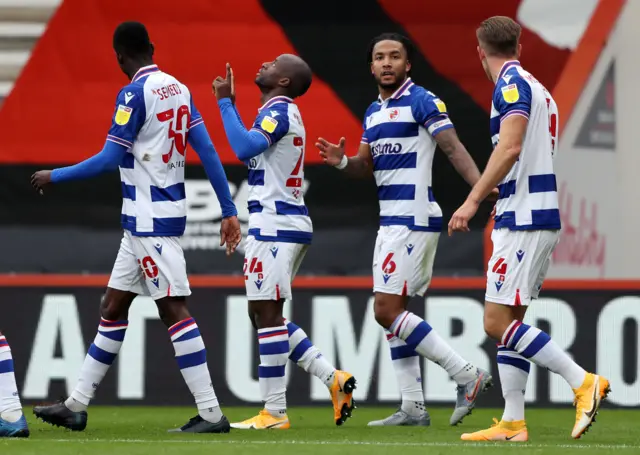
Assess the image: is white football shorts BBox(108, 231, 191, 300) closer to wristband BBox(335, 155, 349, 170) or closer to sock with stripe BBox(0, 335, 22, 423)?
sock with stripe BBox(0, 335, 22, 423)

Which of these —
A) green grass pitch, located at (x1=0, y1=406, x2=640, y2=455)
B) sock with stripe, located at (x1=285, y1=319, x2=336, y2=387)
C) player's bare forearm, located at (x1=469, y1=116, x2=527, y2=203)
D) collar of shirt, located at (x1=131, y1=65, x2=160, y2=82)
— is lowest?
green grass pitch, located at (x1=0, y1=406, x2=640, y2=455)

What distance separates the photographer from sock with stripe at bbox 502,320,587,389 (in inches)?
246

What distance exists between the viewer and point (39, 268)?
33.7 ft

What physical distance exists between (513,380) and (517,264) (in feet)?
1.83

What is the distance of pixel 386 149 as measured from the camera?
739 cm

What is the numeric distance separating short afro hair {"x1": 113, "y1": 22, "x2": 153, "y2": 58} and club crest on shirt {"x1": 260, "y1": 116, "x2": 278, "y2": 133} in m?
0.71

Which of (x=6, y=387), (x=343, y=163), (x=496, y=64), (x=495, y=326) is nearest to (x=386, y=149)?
(x=343, y=163)

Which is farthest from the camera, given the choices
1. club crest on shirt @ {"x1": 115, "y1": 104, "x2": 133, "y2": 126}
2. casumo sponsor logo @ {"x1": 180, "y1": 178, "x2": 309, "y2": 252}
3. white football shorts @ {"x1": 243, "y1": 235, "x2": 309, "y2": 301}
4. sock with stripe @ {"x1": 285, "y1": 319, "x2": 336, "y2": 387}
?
casumo sponsor logo @ {"x1": 180, "y1": 178, "x2": 309, "y2": 252}

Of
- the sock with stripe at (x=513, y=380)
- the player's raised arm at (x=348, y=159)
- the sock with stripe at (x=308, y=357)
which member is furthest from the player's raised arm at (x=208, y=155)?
the sock with stripe at (x=513, y=380)

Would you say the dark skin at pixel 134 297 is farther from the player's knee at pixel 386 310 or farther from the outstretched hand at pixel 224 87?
the player's knee at pixel 386 310

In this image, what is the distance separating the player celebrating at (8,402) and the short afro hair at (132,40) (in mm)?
1493

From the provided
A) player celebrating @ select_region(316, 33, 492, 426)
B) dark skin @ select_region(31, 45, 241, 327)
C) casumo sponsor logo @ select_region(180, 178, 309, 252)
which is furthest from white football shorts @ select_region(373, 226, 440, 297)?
casumo sponsor logo @ select_region(180, 178, 309, 252)

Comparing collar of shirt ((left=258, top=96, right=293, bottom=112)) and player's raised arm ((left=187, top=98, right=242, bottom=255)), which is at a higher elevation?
collar of shirt ((left=258, top=96, right=293, bottom=112))

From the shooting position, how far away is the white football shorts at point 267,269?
7172 millimetres
